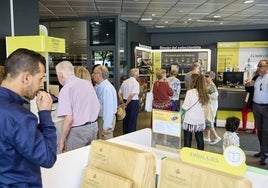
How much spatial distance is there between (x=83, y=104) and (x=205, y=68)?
10.0 meters

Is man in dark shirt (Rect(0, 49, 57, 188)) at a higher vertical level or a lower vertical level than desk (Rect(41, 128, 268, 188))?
higher

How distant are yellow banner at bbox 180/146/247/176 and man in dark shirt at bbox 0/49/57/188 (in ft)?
2.49

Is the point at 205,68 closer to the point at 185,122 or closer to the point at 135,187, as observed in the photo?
the point at 185,122

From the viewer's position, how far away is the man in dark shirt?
4.12 ft

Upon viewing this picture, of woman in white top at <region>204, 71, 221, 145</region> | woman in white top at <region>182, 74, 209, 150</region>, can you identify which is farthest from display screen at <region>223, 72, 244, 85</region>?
woman in white top at <region>182, 74, 209, 150</region>

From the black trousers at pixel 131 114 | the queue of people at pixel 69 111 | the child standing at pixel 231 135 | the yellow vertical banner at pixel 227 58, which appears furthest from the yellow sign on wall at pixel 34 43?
the yellow vertical banner at pixel 227 58

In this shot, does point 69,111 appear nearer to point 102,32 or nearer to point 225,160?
point 225,160

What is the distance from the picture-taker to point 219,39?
12.2 metres

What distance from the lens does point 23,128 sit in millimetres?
1260

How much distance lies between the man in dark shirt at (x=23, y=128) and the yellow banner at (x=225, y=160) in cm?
76

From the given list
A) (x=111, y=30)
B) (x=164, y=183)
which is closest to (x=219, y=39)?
(x=111, y=30)

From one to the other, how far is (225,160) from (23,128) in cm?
99

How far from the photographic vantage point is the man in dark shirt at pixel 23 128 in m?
1.26

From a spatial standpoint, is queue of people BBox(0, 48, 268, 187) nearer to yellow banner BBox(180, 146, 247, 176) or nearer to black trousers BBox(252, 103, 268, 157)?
black trousers BBox(252, 103, 268, 157)
